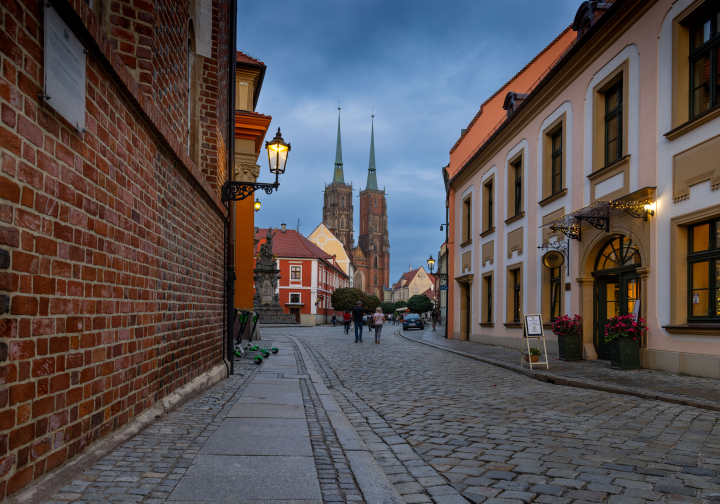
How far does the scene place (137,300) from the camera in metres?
5.40

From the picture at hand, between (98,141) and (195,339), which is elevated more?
(98,141)

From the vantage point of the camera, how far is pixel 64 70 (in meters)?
3.66

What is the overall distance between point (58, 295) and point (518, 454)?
3.82 m

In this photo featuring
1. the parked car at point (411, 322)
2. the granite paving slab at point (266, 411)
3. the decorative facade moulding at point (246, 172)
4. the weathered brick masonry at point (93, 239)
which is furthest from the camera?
the parked car at point (411, 322)

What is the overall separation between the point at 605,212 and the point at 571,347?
3253mm

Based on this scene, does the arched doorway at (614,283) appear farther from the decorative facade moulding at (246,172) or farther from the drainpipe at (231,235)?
the decorative facade moulding at (246,172)

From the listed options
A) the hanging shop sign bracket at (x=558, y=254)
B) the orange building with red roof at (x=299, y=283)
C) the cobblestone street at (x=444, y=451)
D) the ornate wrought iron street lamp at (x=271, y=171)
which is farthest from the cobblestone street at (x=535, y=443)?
the orange building with red roof at (x=299, y=283)

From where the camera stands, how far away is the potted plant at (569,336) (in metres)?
13.9

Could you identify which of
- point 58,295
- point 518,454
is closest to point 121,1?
point 58,295

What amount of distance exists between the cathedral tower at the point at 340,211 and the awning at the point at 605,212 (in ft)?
376

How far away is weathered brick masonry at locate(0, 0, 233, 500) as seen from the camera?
3.13 metres

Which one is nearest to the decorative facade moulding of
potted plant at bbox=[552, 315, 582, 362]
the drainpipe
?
the drainpipe

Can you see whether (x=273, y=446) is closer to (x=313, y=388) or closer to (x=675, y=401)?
(x=313, y=388)

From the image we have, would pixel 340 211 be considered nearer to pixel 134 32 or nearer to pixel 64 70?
pixel 134 32
